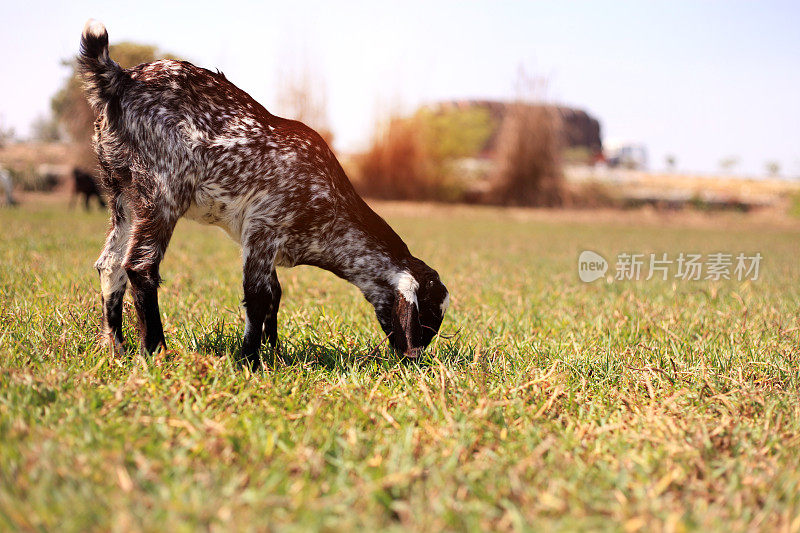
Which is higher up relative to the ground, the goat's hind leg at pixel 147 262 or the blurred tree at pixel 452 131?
the blurred tree at pixel 452 131

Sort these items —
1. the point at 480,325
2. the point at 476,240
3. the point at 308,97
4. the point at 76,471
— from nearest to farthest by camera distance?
the point at 76,471, the point at 480,325, the point at 476,240, the point at 308,97

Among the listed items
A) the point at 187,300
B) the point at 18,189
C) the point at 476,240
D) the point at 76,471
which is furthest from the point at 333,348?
the point at 18,189

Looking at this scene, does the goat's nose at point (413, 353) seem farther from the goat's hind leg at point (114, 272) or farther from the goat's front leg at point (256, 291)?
the goat's hind leg at point (114, 272)

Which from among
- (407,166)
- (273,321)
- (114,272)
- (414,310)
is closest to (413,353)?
(414,310)

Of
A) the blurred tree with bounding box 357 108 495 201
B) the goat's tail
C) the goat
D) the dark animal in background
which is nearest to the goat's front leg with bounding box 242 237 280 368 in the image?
the goat

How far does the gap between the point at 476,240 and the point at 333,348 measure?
10.0 metres

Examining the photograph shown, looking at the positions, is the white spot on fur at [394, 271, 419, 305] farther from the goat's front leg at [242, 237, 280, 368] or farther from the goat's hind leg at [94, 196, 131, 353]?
the goat's hind leg at [94, 196, 131, 353]

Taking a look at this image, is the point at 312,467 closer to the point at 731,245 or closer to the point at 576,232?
the point at 731,245

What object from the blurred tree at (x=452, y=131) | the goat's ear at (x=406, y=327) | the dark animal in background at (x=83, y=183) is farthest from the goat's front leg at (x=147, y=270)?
the blurred tree at (x=452, y=131)

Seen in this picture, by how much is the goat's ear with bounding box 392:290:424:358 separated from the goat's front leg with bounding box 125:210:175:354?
138 centimetres

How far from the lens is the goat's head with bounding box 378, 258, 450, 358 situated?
12.5 feet

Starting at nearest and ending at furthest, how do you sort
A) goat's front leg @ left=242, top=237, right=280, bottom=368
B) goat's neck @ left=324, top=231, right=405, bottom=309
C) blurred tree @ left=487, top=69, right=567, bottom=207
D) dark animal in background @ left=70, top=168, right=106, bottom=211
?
goat's front leg @ left=242, top=237, right=280, bottom=368
goat's neck @ left=324, top=231, right=405, bottom=309
dark animal in background @ left=70, top=168, right=106, bottom=211
blurred tree @ left=487, top=69, right=567, bottom=207

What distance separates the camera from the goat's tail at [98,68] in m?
3.65

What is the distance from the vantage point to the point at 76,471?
7.13 feet
